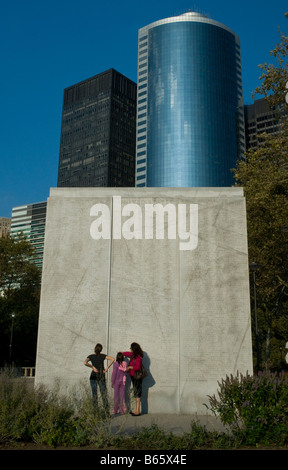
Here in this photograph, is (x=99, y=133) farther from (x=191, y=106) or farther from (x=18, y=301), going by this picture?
(x=18, y=301)

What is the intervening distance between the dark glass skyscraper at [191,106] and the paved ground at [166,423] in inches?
4774

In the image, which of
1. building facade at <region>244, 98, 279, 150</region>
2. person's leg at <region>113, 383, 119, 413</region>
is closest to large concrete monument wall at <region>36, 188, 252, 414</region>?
person's leg at <region>113, 383, 119, 413</region>

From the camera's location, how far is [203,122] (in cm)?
13375

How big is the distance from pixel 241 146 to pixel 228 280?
134534 mm

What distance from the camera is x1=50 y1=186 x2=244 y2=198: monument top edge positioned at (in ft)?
38.5

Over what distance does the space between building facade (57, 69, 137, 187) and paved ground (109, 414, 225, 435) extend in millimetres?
149162

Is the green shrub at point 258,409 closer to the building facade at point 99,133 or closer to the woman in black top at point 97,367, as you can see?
the woman in black top at point 97,367

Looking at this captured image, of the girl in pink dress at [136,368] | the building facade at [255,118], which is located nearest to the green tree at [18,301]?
the girl in pink dress at [136,368]

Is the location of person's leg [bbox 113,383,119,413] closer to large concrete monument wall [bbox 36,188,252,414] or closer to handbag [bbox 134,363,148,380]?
handbag [bbox 134,363,148,380]

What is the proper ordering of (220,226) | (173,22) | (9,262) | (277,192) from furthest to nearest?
(173,22) < (9,262) < (277,192) < (220,226)

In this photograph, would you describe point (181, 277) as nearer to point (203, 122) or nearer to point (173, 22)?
point (203, 122)
